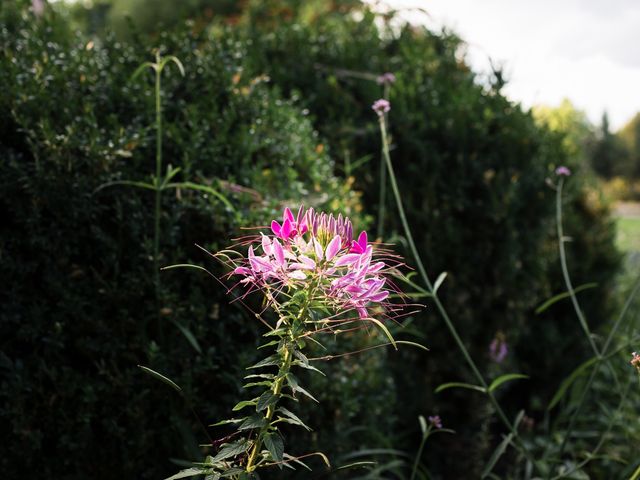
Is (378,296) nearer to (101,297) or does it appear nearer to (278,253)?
(278,253)

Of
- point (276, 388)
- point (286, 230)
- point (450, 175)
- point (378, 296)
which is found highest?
point (450, 175)

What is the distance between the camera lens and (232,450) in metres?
1.27

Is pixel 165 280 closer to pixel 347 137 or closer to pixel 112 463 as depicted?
pixel 112 463

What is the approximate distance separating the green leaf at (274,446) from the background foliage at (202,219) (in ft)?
2.52

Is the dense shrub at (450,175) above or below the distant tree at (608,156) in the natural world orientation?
below

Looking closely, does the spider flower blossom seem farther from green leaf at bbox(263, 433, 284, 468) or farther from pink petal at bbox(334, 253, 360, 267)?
green leaf at bbox(263, 433, 284, 468)

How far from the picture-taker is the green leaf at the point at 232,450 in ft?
4.10

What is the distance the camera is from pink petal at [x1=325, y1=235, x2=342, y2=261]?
1.19m

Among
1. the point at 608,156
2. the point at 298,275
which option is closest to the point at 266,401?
the point at 298,275

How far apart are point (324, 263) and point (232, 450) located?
39 cm

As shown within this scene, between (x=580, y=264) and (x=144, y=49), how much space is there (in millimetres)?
3124

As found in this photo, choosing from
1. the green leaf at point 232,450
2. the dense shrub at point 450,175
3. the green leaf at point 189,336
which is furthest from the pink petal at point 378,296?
the dense shrub at point 450,175

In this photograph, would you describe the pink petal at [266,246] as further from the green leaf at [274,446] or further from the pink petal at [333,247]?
the green leaf at [274,446]

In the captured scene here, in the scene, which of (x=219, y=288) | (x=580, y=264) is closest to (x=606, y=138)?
(x=580, y=264)
